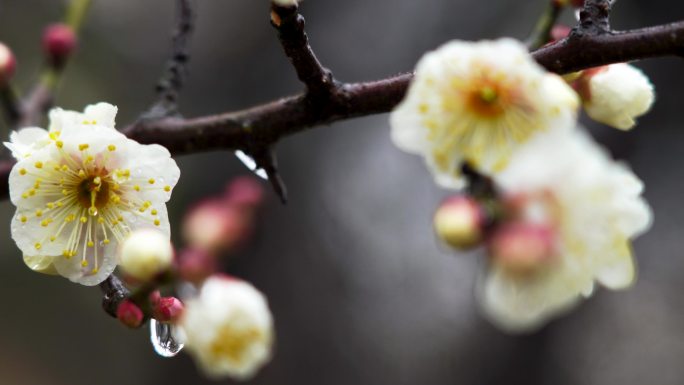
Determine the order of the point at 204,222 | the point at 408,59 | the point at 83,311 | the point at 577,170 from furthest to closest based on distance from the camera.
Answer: the point at 83,311
the point at 408,59
the point at 204,222
the point at 577,170

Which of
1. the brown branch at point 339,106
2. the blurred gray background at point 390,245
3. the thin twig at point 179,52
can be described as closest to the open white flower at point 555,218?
the brown branch at point 339,106

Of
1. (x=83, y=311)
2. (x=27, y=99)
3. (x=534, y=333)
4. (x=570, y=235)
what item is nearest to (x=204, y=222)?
(x=570, y=235)

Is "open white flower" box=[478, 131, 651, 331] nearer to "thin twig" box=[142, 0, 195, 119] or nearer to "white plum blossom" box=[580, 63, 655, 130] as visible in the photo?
"white plum blossom" box=[580, 63, 655, 130]

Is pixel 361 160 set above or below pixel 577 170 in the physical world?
below

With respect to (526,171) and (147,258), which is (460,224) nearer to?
(526,171)

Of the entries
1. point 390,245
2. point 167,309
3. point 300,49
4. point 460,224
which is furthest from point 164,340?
point 390,245

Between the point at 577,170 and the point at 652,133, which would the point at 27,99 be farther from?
the point at 652,133

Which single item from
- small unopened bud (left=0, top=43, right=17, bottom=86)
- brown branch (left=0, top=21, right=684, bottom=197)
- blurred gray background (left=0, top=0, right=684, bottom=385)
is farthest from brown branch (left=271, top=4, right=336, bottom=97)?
blurred gray background (left=0, top=0, right=684, bottom=385)
